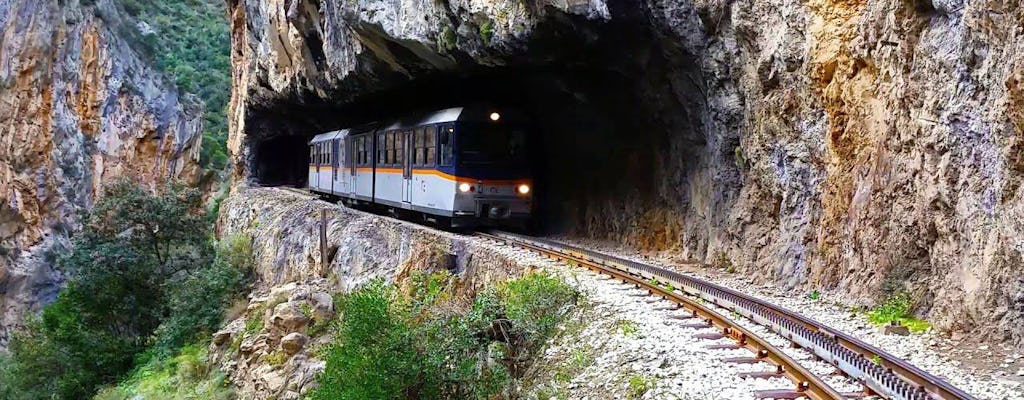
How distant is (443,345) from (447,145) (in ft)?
25.7

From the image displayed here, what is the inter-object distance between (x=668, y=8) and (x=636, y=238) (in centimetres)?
559

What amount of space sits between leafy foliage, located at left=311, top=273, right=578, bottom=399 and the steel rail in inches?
42.9

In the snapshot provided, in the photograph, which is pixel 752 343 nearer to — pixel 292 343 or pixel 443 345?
pixel 443 345

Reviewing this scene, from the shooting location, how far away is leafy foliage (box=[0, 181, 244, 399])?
82.2ft

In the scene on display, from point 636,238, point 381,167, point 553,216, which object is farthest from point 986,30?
point 381,167

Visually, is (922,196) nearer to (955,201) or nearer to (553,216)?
(955,201)

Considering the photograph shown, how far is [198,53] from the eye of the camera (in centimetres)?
6462

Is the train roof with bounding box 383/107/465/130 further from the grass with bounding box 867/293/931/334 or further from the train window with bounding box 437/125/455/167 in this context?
the grass with bounding box 867/293/931/334

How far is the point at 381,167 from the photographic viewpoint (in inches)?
856

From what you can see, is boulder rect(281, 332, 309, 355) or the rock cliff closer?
the rock cliff

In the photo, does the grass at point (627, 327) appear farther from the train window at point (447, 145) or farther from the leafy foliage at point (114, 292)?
the leafy foliage at point (114, 292)

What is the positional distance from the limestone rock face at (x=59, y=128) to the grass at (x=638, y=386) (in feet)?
125

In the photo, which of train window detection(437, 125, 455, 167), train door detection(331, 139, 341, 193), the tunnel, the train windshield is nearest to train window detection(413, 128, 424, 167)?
train window detection(437, 125, 455, 167)

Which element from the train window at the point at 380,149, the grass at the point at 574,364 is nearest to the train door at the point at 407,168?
the train window at the point at 380,149
